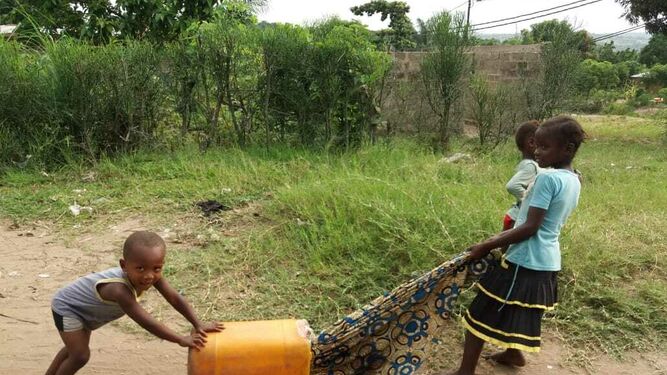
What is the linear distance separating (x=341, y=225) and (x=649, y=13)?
11.0 metres

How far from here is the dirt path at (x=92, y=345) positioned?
301 cm

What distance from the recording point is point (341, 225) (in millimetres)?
4363

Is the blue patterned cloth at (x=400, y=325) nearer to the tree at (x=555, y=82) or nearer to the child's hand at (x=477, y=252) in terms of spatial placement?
the child's hand at (x=477, y=252)

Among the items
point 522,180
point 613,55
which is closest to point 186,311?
point 522,180

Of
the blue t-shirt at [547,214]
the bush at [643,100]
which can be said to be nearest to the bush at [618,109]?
the bush at [643,100]

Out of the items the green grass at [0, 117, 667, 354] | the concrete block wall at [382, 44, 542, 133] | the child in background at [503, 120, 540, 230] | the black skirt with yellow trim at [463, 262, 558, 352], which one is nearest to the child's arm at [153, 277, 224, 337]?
the green grass at [0, 117, 667, 354]

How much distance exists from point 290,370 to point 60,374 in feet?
3.61

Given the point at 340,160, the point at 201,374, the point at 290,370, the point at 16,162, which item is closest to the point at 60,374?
the point at 201,374

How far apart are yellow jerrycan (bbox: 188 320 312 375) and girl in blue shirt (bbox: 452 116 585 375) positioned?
0.96m

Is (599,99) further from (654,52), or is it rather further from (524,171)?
(524,171)

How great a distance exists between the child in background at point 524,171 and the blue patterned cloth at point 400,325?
1.86 ft

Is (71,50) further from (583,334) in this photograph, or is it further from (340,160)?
(583,334)

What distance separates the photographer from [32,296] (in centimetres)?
378

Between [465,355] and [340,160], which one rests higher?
[340,160]
